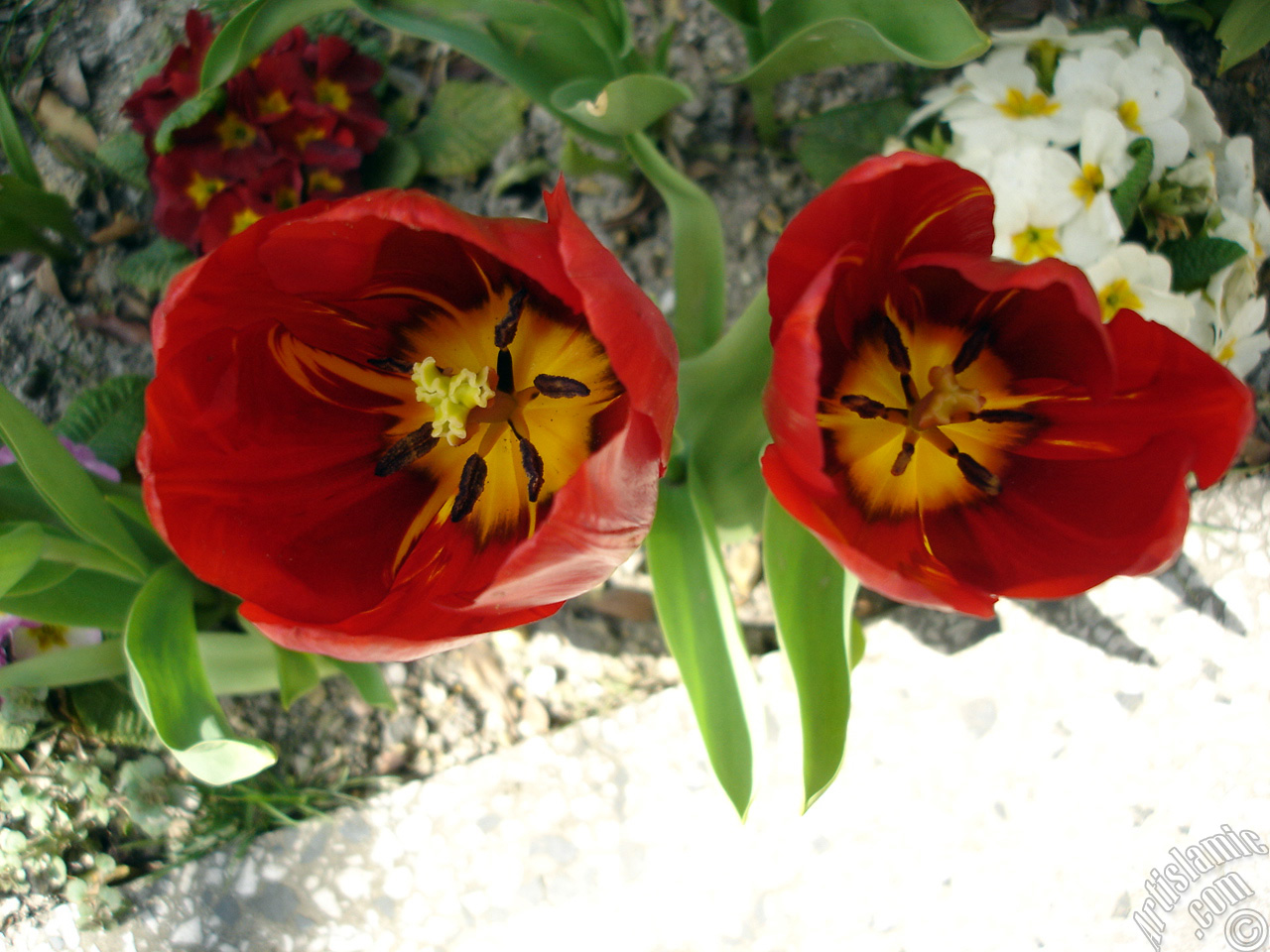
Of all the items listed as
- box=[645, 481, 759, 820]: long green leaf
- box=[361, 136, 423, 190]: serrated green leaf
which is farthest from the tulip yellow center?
box=[361, 136, 423, 190]: serrated green leaf

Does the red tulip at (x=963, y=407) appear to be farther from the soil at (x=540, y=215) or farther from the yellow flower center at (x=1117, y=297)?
the soil at (x=540, y=215)

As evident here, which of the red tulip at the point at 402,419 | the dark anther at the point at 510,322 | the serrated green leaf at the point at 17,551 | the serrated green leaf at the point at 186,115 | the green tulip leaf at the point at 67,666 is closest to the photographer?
the red tulip at the point at 402,419

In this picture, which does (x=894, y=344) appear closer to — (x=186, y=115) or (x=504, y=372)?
(x=504, y=372)

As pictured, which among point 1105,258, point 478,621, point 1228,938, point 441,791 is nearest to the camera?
point 478,621

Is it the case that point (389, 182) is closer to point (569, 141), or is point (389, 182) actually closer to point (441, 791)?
point (569, 141)

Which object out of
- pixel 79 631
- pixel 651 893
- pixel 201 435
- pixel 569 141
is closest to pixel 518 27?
pixel 569 141

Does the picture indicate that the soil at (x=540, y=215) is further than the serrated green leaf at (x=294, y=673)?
Yes

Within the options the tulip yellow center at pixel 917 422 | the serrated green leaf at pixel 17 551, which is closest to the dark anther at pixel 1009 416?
the tulip yellow center at pixel 917 422
